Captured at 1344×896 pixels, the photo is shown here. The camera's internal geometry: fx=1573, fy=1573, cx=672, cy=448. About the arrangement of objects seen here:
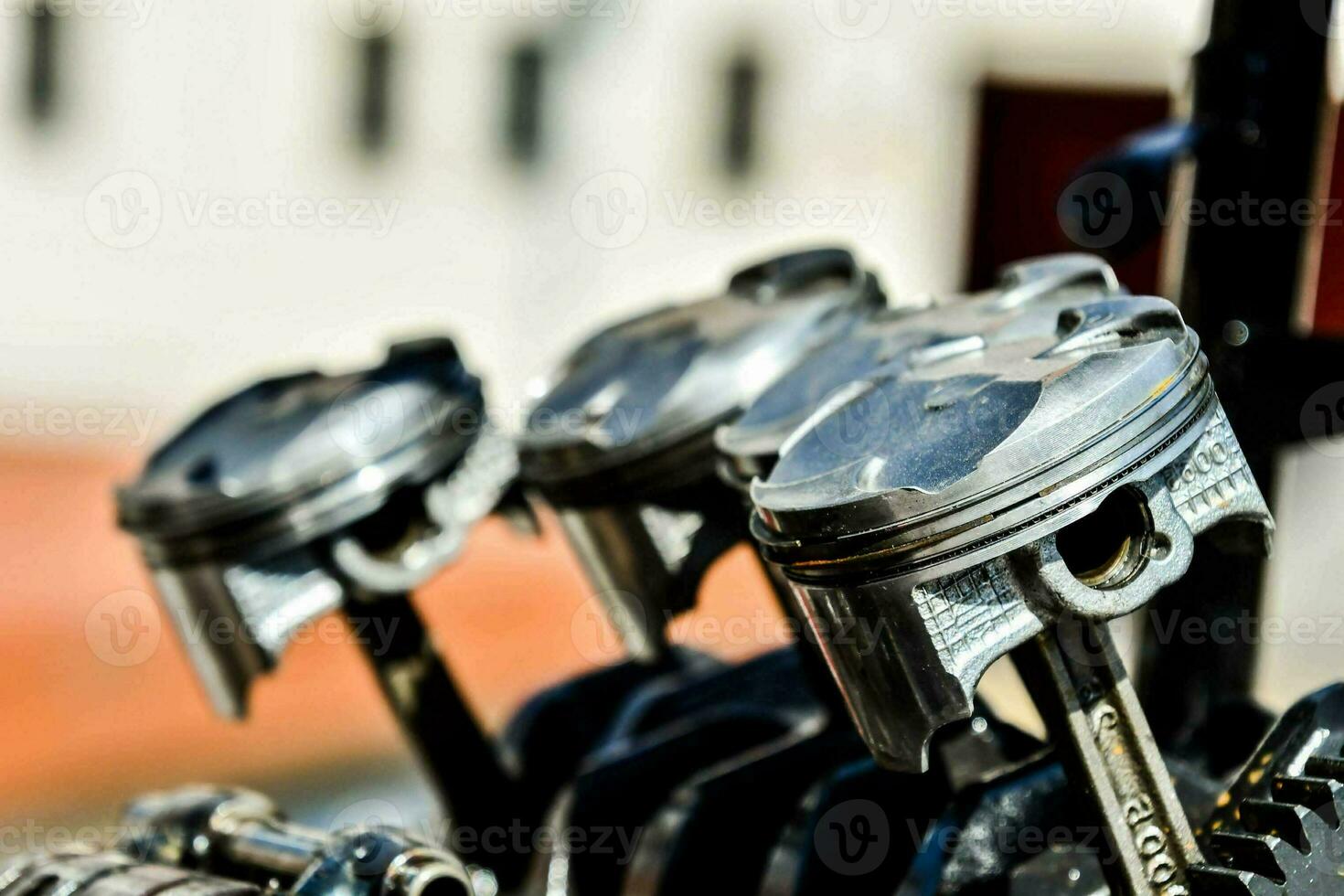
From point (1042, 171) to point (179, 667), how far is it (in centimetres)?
477

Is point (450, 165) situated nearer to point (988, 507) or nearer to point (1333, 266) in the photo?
point (1333, 266)

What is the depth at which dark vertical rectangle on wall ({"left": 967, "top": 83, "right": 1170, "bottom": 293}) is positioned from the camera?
181cm

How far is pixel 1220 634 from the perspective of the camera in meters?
1.32

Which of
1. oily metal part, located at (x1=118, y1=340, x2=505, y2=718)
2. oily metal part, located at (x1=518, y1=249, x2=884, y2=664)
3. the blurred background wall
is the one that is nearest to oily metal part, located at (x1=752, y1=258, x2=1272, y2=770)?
oily metal part, located at (x1=518, y1=249, x2=884, y2=664)

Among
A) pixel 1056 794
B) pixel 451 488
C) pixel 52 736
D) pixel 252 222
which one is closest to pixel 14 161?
pixel 252 222

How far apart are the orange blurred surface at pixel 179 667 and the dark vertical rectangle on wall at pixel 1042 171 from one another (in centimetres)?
111

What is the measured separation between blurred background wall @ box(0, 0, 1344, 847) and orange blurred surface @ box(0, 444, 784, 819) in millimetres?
31

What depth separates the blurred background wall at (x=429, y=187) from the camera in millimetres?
7449

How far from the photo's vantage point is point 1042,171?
1967 millimetres

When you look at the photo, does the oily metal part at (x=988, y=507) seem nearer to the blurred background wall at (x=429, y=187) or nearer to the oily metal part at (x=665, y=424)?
the oily metal part at (x=665, y=424)

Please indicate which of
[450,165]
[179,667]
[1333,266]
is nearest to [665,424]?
[1333,266]

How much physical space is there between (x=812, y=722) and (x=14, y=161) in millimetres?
8212

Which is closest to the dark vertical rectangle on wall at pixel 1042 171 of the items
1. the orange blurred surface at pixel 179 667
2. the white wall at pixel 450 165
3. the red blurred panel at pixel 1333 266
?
the red blurred panel at pixel 1333 266

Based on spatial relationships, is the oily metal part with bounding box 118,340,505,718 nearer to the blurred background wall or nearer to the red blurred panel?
the red blurred panel
